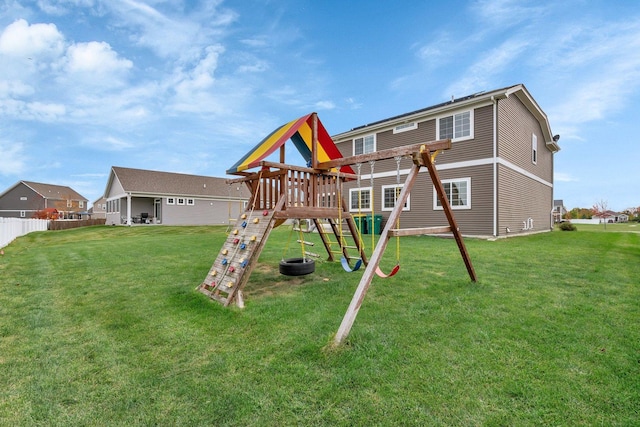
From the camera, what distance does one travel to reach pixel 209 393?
2.26 m

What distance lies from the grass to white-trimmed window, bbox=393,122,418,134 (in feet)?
35.1

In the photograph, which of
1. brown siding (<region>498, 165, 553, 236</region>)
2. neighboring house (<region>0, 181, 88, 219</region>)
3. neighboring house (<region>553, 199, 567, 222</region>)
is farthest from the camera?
neighboring house (<region>553, 199, 567, 222</region>)

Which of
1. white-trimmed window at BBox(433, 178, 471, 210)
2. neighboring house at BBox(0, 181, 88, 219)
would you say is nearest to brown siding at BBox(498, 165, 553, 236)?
white-trimmed window at BBox(433, 178, 471, 210)

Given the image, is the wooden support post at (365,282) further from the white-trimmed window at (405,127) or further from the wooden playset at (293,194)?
the white-trimmed window at (405,127)

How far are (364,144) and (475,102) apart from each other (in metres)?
5.93

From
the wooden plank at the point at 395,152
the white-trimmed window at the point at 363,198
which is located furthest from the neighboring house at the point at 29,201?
the wooden plank at the point at 395,152

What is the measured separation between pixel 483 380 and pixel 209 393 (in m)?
2.14

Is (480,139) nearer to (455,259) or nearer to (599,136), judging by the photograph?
(455,259)

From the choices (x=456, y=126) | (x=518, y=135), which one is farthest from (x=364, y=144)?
(x=518, y=135)

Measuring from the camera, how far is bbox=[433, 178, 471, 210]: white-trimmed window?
13.1 meters

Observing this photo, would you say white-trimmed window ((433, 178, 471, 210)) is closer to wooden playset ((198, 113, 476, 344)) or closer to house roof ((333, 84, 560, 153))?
house roof ((333, 84, 560, 153))

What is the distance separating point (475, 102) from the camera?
1253 centimetres

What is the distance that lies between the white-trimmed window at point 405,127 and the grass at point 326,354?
35.1 ft

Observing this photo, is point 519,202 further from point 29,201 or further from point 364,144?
point 29,201
